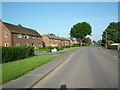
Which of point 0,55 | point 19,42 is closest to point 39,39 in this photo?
point 19,42

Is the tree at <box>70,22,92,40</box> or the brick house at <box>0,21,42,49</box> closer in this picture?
the brick house at <box>0,21,42,49</box>

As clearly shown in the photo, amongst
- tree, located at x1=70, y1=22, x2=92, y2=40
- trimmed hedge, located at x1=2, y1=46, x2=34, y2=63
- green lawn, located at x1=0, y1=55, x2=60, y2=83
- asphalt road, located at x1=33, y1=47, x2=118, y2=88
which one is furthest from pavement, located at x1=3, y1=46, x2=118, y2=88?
tree, located at x1=70, y1=22, x2=92, y2=40

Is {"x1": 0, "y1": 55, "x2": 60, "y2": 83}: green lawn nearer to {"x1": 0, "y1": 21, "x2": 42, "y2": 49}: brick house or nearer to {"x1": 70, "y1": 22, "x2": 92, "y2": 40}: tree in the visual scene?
{"x1": 0, "y1": 21, "x2": 42, "y2": 49}: brick house

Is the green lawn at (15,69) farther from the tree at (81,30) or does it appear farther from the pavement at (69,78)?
the tree at (81,30)

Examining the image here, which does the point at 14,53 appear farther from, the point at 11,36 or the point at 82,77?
the point at 11,36

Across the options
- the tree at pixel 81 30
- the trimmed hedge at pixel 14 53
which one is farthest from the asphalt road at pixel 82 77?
the tree at pixel 81 30

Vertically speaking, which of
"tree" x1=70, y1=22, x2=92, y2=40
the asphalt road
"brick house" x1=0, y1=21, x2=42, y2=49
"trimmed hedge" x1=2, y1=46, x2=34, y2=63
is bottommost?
the asphalt road

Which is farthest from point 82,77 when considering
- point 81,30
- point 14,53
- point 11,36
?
point 81,30

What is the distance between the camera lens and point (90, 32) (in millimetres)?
81125

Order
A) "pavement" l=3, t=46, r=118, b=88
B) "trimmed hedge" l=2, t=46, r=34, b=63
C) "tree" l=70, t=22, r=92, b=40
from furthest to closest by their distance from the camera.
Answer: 1. "tree" l=70, t=22, r=92, b=40
2. "trimmed hedge" l=2, t=46, r=34, b=63
3. "pavement" l=3, t=46, r=118, b=88

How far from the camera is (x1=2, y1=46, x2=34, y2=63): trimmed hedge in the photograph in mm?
13491

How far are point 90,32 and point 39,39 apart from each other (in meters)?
41.1

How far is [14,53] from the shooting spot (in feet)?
50.0

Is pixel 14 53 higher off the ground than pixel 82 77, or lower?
higher
